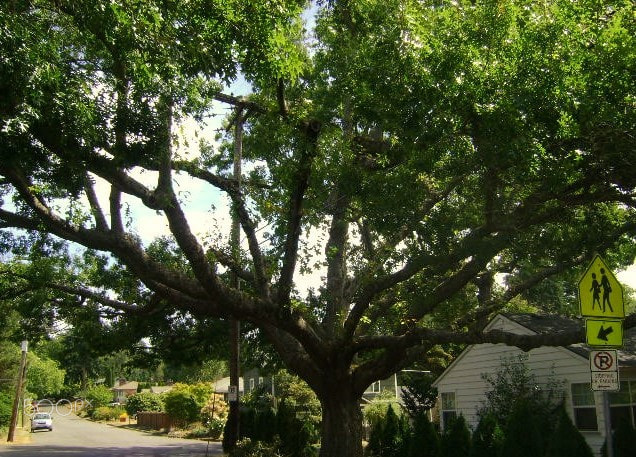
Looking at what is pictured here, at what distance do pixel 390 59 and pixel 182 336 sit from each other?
1444cm

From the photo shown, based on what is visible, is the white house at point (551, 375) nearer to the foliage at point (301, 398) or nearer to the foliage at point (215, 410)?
the foliage at point (301, 398)

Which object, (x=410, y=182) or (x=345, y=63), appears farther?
(x=345, y=63)

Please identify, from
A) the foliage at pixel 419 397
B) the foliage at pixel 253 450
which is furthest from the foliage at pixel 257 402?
the foliage at pixel 253 450

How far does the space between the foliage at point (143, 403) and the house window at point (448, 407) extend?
42.1m

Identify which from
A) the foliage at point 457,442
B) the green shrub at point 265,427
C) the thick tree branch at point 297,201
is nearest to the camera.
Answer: the thick tree branch at point 297,201

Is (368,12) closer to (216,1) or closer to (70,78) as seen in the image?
(216,1)

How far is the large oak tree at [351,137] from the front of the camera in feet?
30.2

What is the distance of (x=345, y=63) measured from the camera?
44.4ft

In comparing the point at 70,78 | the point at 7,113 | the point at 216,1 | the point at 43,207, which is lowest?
the point at 43,207

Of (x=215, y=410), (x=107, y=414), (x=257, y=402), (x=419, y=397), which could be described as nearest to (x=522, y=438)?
(x=419, y=397)

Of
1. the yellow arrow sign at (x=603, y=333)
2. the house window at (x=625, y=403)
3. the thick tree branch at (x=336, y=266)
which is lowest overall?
the house window at (x=625, y=403)

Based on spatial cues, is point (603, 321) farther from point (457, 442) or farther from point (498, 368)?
point (498, 368)

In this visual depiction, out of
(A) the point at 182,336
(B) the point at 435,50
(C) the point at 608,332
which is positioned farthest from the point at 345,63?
(A) the point at 182,336

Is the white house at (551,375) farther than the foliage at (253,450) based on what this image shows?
No
